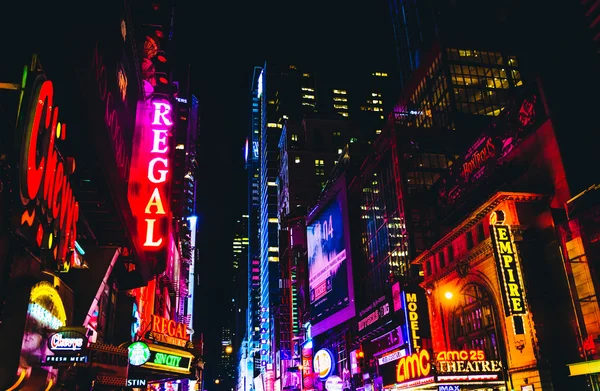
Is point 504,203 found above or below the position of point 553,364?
above

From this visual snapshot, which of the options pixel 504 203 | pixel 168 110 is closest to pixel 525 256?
pixel 504 203

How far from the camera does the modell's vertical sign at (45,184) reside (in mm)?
7418

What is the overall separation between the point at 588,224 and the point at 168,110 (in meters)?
19.5

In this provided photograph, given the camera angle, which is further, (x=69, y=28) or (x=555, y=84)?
(x=555, y=84)

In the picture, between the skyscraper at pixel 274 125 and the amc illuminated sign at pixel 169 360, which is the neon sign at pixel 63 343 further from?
the skyscraper at pixel 274 125

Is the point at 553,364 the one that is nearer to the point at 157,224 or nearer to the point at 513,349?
the point at 513,349

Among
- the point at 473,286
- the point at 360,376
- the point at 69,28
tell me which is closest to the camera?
the point at 69,28

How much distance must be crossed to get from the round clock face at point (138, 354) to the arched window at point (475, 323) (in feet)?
56.8

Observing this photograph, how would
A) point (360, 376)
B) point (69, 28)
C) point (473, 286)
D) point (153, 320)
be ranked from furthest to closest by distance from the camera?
point (360, 376), point (473, 286), point (153, 320), point (69, 28)

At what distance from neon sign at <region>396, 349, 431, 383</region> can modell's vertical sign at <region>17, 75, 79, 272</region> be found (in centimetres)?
1788

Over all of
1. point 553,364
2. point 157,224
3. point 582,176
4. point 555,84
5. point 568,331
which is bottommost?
point 553,364

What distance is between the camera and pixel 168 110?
2352cm

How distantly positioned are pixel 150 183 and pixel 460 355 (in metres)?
17.1

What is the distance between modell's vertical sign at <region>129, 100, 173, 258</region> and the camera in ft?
66.8
